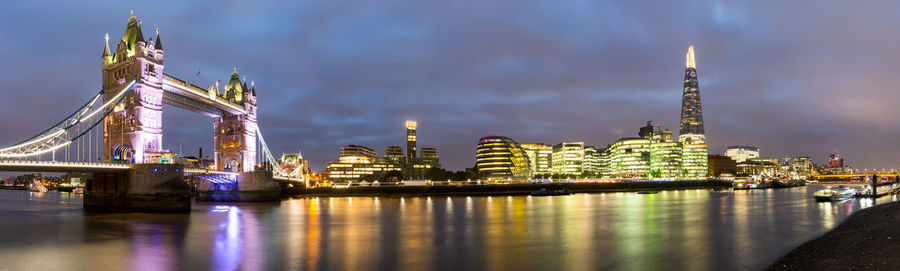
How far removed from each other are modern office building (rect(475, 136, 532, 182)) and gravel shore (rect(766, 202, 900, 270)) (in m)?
154

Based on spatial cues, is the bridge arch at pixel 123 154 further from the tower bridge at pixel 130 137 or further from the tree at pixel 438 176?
the tree at pixel 438 176

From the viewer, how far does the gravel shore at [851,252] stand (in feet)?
54.6

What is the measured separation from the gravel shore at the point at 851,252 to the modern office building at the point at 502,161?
153594 mm

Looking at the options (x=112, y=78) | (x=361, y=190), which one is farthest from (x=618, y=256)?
(x=361, y=190)

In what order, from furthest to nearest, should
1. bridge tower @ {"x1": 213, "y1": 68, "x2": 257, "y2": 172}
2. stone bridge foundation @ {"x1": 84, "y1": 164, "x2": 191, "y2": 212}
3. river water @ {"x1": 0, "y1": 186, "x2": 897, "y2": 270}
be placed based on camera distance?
bridge tower @ {"x1": 213, "y1": 68, "x2": 257, "y2": 172}, stone bridge foundation @ {"x1": 84, "y1": 164, "x2": 191, "y2": 212}, river water @ {"x1": 0, "y1": 186, "x2": 897, "y2": 270}

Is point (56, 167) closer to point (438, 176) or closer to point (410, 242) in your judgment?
point (410, 242)

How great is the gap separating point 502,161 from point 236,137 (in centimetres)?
11280

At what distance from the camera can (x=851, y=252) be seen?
19.6 metres

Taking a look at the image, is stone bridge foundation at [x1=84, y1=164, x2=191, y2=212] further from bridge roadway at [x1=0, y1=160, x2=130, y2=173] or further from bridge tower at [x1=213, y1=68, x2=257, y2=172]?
bridge tower at [x1=213, y1=68, x2=257, y2=172]

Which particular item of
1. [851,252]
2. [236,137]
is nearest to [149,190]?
[236,137]

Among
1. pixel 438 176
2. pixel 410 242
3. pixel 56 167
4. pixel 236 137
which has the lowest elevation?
pixel 410 242

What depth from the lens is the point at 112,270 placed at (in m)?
21.0

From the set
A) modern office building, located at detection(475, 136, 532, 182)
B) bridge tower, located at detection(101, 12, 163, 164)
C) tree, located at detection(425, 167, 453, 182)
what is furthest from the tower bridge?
modern office building, located at detection(475, 136, 532, 182)

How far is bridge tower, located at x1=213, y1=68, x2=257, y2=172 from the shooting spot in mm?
80062
